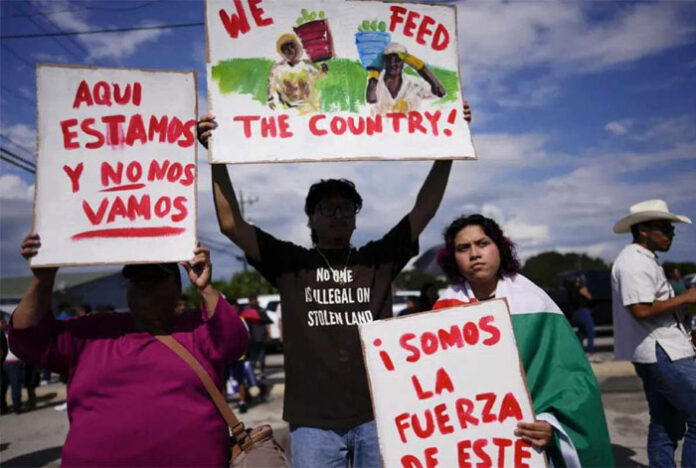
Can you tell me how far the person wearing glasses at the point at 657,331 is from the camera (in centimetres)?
344

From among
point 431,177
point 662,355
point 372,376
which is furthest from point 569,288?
point 372,376

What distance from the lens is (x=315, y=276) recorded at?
253 cm

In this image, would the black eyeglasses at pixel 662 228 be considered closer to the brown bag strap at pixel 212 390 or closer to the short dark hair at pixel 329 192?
the short dark hair at pixel 329 192

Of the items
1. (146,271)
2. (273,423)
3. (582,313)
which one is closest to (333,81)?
(146,271)

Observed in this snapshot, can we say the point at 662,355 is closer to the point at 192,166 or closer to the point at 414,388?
the point at 414,388

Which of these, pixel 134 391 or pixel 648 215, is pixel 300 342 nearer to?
pixel 134 391

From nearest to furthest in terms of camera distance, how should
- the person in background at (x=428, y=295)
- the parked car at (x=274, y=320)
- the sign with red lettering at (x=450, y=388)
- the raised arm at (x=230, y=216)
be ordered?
the sign with red lettering at (x=450, y=388), the raised arm at (x=230, y=216), the person in background at (x=428, y=295), the parked car at (x=274, y=320)

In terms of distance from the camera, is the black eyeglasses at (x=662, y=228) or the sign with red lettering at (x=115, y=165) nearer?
the sign with red lettering at (x=115, y=165)

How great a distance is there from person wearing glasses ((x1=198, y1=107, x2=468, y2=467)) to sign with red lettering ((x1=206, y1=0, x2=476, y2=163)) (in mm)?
165

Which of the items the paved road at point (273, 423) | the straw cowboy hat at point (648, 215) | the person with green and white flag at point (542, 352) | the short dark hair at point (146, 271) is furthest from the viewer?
the paved road at point (273, 423)

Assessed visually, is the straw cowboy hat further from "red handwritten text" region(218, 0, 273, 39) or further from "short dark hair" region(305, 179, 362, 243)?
"red handwritten text" region(218, 0, 273, 39)

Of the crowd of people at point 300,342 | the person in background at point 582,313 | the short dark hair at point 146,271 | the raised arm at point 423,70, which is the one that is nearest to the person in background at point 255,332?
the person in background at point 582,313

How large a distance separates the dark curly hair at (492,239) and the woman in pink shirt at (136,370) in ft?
3.41

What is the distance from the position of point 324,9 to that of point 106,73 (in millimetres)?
994
